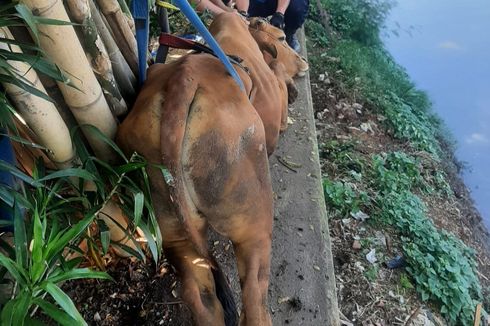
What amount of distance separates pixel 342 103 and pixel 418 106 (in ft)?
4.96

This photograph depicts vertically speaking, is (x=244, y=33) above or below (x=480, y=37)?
above

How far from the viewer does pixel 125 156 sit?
1739mm

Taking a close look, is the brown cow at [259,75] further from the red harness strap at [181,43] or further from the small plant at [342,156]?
the small plant at [342,156]

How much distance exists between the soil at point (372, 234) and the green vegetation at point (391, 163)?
0.07m

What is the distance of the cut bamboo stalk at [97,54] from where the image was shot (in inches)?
61.2

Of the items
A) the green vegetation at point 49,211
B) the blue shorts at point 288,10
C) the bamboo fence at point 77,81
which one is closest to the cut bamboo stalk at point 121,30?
the bamboo fence at point 77,81

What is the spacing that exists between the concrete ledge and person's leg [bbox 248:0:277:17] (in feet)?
4.99

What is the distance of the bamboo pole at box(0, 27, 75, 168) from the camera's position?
140 centimetres

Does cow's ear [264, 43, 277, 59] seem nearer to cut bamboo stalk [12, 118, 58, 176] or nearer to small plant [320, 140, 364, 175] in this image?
small plant [320, 140, 364, 175]

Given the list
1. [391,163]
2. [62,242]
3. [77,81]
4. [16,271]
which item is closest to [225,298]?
[62,242]

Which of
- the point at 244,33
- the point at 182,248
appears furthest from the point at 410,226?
the point at 182,248

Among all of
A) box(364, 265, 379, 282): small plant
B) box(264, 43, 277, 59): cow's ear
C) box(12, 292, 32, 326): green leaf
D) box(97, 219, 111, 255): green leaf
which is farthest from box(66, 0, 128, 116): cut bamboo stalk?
box(364, 265, 379, 282): small plant

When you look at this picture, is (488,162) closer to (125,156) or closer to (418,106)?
(418,106)

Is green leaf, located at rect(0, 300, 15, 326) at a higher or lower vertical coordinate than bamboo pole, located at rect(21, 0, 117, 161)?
lower
